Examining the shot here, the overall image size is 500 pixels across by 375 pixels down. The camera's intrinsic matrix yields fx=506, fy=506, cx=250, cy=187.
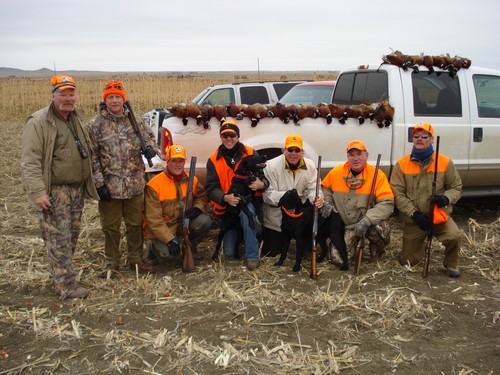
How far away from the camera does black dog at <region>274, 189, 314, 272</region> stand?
5559mm

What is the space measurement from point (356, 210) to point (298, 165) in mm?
822

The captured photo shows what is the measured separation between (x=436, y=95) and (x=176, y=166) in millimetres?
3750

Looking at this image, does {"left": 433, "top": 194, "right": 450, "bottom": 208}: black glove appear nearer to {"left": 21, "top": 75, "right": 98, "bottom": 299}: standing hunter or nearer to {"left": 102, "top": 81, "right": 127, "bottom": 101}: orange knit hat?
{"left": 102, "top": 81, "right": 127, "bottom": 101}: orange knit hat

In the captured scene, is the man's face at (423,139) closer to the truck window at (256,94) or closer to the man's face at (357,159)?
the man's face at (357,159)

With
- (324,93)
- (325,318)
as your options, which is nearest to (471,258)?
(325,318)

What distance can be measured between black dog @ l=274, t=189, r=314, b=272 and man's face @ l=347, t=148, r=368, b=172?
659 mm

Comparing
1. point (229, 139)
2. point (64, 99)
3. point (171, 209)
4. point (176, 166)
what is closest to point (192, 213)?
point (171, 209)

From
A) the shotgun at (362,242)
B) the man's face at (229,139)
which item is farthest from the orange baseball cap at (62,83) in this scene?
the shotgun at (362,242)

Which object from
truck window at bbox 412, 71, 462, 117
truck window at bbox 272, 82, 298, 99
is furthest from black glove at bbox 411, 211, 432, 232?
truck window at bbox 272, 82, 298, 99

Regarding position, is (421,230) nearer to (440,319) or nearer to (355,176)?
(355,176)

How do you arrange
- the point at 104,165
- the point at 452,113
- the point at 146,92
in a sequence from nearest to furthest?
1. the point at 104,165
2. the point at 452,113
3. the point at 146,92

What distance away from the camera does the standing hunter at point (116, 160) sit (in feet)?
16.7

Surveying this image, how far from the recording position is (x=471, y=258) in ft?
19.5

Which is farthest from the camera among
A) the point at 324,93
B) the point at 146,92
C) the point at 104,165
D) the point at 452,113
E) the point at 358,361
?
the point at 146,92
